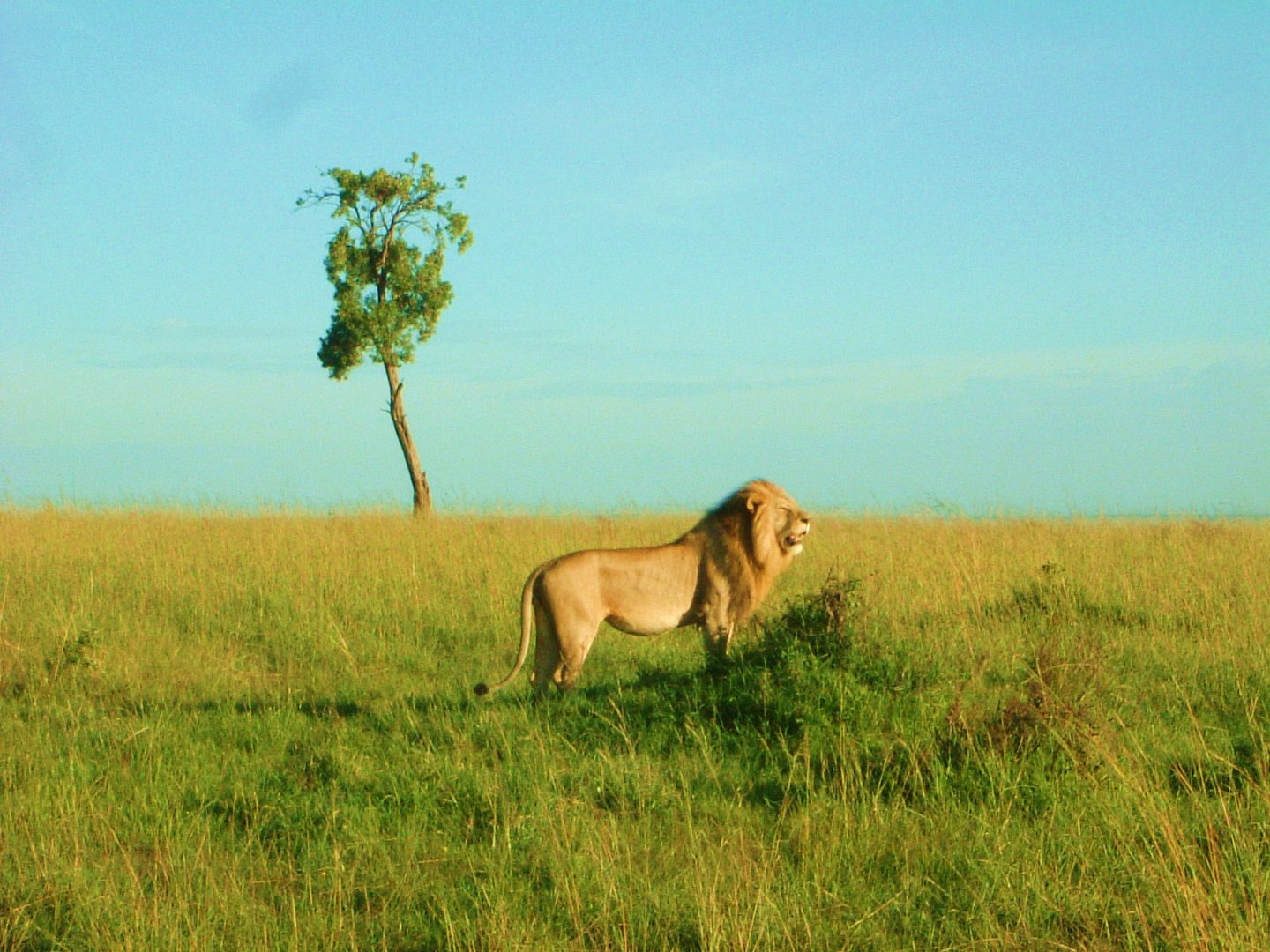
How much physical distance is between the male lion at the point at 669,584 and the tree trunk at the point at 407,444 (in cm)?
1778

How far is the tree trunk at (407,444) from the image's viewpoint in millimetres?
25516

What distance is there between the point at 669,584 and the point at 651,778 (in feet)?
6.19

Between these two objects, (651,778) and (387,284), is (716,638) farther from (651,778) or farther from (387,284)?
(387,284)

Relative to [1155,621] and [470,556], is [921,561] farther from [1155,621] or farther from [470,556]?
[470,556]

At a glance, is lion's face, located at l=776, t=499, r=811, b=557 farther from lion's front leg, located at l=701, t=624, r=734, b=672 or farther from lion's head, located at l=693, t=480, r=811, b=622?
lion's front leg, located at l=701, t=624, r=734, b=672

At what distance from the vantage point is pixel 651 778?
6.01 meters

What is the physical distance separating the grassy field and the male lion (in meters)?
0.25

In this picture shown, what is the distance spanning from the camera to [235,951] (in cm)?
436

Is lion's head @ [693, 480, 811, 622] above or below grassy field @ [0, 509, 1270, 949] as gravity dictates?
above

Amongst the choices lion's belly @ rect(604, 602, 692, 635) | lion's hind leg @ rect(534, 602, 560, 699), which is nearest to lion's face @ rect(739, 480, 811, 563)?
lion's belly @ rect(604, 602, 692, 635)

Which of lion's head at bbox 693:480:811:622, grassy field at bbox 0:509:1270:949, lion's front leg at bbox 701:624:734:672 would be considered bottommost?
grassy field at bbox 0:509:1270:949

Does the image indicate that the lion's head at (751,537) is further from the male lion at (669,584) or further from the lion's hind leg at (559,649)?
the lion's hind leg at (559,649)

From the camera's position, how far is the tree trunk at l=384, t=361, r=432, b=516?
2552 centimetres

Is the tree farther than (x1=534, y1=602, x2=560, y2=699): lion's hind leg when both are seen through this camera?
Yes
